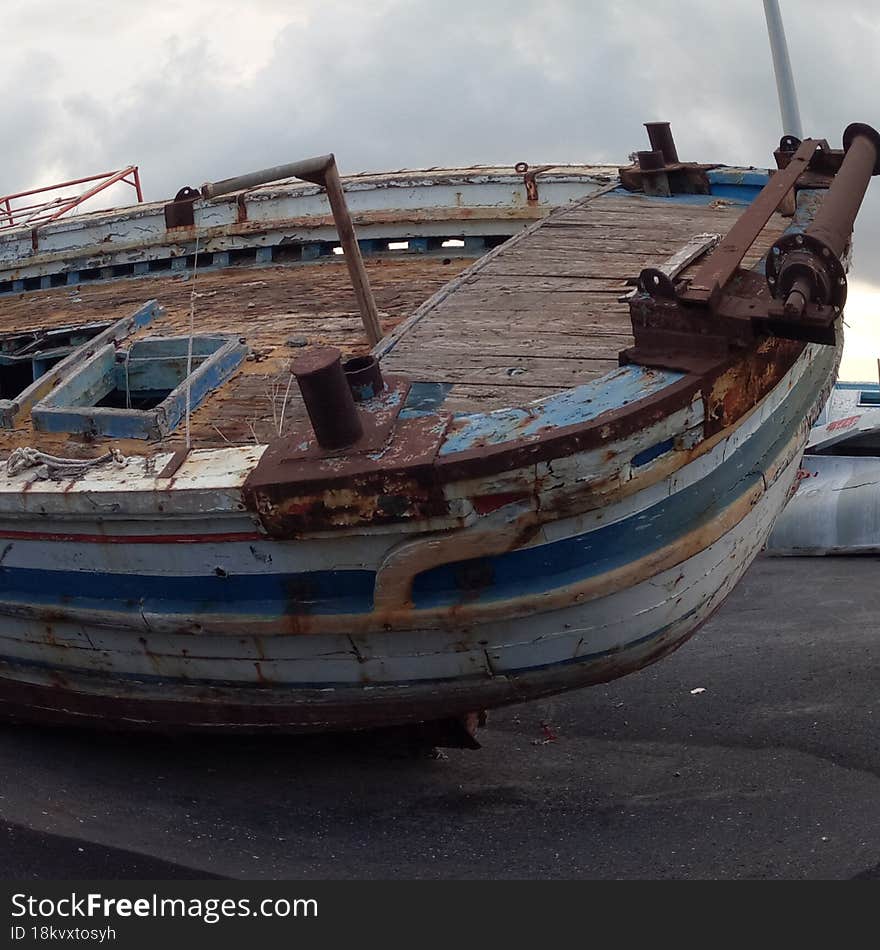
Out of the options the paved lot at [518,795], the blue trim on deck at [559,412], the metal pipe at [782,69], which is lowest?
the paved lot at [518,795]

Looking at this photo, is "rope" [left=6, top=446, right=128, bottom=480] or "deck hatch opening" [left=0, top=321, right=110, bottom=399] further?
"deck hatch opening" [left=0, top=321, right=110, bottom=399]

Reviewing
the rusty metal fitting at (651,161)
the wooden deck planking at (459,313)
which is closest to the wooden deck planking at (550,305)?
the wooden deck planking at (459,313)

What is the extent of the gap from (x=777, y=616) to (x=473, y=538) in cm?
540

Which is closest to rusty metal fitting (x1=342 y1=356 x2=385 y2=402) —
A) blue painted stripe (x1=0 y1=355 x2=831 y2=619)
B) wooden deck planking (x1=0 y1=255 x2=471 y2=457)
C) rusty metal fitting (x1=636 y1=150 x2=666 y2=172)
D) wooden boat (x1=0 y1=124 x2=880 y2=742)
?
wooden boat (x1=0 y1=124 x2=880 y2=742)

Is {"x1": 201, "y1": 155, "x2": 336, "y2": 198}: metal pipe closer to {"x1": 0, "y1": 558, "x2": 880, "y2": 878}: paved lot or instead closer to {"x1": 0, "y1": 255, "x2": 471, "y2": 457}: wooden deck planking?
{"x1": 0, "y1": 255, "x2": 471, "y2": 457}: wooden deck planking

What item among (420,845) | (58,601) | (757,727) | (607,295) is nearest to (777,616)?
(757,727)

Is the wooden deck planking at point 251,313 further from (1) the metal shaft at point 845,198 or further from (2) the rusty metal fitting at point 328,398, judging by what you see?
(1) the metal shaft at point 845,198

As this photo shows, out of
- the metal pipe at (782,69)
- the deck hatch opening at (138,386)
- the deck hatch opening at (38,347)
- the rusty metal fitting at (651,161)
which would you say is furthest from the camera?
the metal pipe at (782,69)

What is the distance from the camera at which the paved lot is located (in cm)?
527

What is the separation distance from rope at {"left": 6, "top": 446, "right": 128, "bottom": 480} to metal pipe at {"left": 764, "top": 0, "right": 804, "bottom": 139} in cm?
863

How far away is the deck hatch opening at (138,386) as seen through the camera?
20.2 feet

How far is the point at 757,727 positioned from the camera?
22.7 feet

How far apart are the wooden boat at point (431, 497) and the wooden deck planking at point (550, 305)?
0.02m

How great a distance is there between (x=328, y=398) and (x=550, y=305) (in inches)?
76.8
